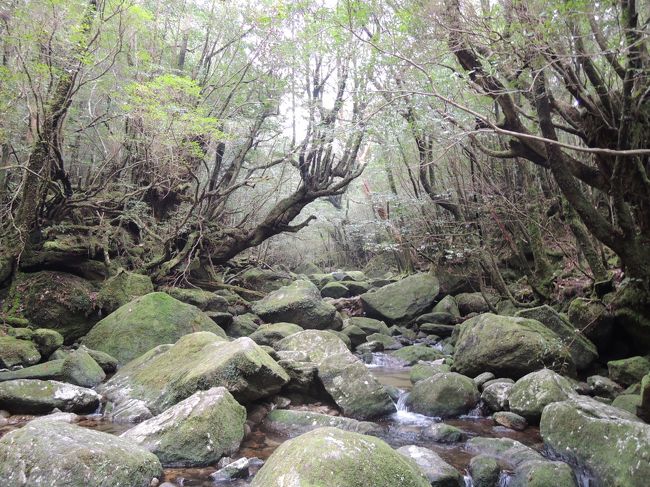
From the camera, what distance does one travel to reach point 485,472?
4.32 metres

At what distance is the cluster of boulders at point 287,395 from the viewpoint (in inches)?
137

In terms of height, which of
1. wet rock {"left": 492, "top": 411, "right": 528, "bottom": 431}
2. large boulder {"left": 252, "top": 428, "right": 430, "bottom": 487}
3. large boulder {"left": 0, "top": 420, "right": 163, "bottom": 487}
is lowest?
wet rock {"left": 492, "top": 411, "right": 528, "bottom": 431}

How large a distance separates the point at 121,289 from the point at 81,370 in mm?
3959

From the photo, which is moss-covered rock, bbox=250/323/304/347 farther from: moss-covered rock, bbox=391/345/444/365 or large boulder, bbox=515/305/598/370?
large boulder, bbox=515/305/598/370

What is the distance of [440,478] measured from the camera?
4051mm

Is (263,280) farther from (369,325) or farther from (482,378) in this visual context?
(482,378)

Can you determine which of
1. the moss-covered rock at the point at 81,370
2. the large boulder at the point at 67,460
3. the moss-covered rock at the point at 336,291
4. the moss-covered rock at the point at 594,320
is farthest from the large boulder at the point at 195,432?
the moss-covered rock at the point at 336,291

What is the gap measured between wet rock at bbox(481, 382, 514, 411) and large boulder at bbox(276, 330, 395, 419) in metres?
1.34

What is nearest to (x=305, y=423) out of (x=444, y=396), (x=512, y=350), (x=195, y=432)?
(x=195, y=432)

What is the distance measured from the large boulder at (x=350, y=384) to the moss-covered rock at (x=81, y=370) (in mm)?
3060

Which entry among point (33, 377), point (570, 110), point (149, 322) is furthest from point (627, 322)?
point (33, 377)

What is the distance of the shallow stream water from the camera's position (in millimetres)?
4207

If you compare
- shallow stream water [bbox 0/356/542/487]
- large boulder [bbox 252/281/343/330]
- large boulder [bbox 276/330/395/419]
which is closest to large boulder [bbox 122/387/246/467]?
shallow stream water [bbox 0/356/542/487]

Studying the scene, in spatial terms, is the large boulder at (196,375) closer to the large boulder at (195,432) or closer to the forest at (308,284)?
the forest at (308,284)
